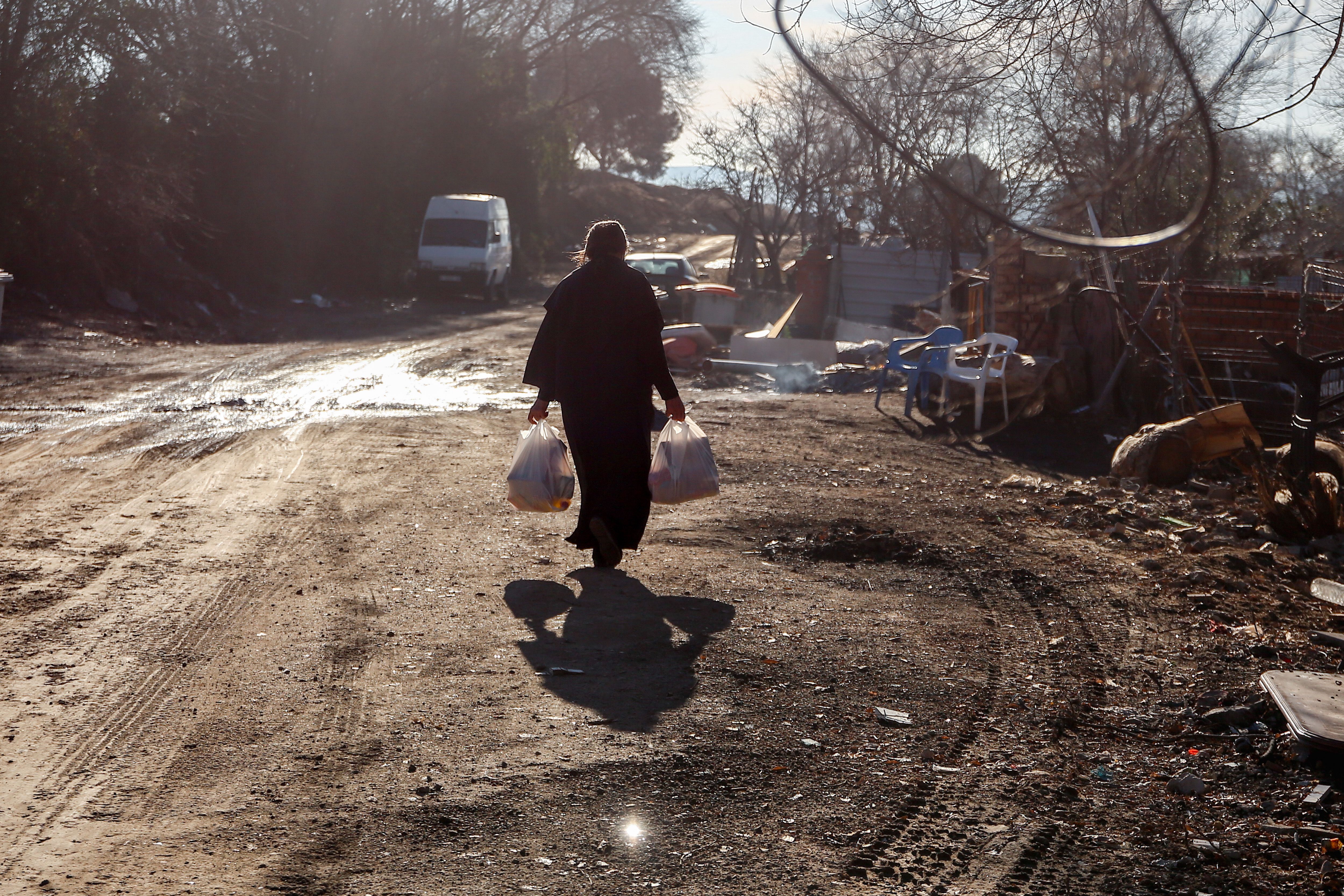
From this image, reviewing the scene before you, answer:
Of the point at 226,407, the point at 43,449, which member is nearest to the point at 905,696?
the point at 43,449

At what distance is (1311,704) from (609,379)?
3331 millimetres

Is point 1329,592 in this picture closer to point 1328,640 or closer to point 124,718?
point 1328,640

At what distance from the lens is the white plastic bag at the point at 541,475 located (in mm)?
5594

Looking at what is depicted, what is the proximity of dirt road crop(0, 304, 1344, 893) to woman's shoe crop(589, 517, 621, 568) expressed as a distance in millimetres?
83

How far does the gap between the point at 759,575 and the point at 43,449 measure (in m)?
5.59

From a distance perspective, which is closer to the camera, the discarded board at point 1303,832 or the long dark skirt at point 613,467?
the discarded board at point 1303,832

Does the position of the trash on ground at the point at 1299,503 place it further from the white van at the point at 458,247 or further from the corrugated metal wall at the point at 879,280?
the white van at the point at 458,247

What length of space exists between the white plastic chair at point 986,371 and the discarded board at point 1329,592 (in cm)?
534

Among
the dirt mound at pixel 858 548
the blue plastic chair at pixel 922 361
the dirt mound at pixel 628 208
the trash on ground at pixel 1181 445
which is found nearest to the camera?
the dirt mound at pixel 858 548

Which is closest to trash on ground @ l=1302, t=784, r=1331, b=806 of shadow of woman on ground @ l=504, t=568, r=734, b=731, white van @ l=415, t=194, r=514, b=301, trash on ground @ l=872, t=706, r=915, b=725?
trash on ground @ l=872, t=706, r=915, b=725

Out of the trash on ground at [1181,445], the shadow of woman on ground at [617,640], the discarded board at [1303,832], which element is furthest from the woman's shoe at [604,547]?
the trash on ground at [1181,445]

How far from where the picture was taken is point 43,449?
8.25m

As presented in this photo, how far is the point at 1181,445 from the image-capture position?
29.9 ft

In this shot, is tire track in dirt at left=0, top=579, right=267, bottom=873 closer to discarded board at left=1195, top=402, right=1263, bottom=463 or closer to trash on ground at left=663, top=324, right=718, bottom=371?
discarded board at left=1195, top=402, right=1263, bottom=463
